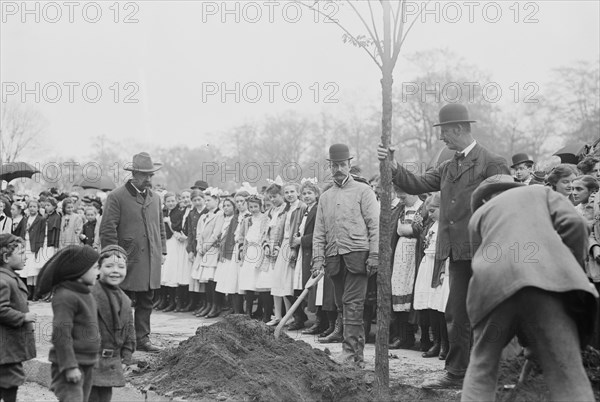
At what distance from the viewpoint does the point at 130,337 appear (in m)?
5.82

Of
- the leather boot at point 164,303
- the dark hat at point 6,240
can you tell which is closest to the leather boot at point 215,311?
the leather boot at point 164,303

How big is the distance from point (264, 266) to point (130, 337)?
5.97 meters

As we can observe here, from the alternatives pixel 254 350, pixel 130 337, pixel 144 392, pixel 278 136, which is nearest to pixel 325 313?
pixel 254 350

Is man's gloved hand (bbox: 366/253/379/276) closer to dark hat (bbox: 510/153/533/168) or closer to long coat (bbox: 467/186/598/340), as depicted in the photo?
dark hat (bbox: 510/153/533/168)

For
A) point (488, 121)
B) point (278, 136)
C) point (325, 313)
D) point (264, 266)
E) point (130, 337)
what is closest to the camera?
point (130, 337)

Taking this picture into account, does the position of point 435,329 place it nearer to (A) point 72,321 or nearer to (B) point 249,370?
(B) point 249,370

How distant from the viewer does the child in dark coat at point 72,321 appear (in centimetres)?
517

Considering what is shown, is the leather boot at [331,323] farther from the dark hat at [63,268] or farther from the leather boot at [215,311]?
the dark hat at [63,268]

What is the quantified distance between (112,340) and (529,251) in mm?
3077

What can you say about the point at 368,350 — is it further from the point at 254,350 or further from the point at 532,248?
the point at 532,248

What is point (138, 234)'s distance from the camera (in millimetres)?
8930

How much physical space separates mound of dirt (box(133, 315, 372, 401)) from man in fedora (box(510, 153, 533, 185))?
380cm

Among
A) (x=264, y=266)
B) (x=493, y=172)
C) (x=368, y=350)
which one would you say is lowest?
(x=368, y=350)

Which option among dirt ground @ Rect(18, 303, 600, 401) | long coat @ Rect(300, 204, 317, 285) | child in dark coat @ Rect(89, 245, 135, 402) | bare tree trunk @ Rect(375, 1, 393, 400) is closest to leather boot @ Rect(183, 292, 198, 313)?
long coat @ Rect(300, 204, 317, 285)
